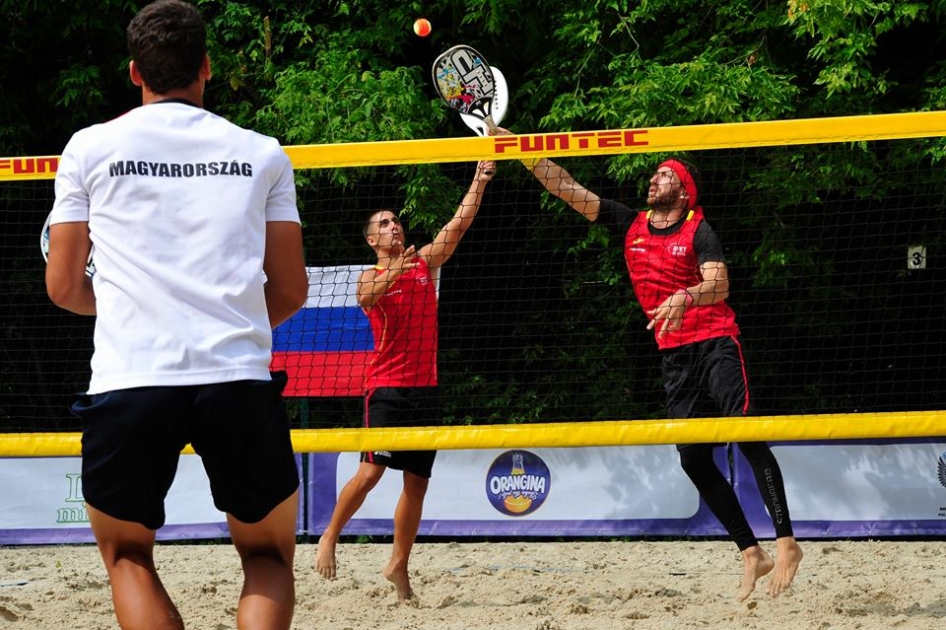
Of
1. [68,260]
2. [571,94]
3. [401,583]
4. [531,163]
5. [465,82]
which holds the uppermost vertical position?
[571,94]

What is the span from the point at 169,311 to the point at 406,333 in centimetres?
331

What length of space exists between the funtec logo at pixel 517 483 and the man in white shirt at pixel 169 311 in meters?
5.31

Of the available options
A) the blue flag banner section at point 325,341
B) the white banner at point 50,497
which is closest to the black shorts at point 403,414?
the blue flag banner section at point 325,341

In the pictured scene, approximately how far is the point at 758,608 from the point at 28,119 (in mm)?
7144

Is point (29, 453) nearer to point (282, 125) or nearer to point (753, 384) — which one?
point (282, 125)

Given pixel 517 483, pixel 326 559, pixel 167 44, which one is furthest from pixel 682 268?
pixel 167 44

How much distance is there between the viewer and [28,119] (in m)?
9.67

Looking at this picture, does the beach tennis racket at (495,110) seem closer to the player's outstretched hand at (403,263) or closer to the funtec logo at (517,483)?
the player's outstretched hand at (403,263)

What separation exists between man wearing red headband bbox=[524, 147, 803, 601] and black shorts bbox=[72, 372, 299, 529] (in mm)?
3070

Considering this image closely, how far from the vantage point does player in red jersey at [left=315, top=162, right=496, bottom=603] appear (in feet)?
→ 18.6

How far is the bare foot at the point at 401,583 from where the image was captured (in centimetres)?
566

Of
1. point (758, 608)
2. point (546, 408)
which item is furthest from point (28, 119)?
point (758, 608)

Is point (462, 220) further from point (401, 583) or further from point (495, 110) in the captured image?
point (401, 583)

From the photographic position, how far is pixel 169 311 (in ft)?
8.24
